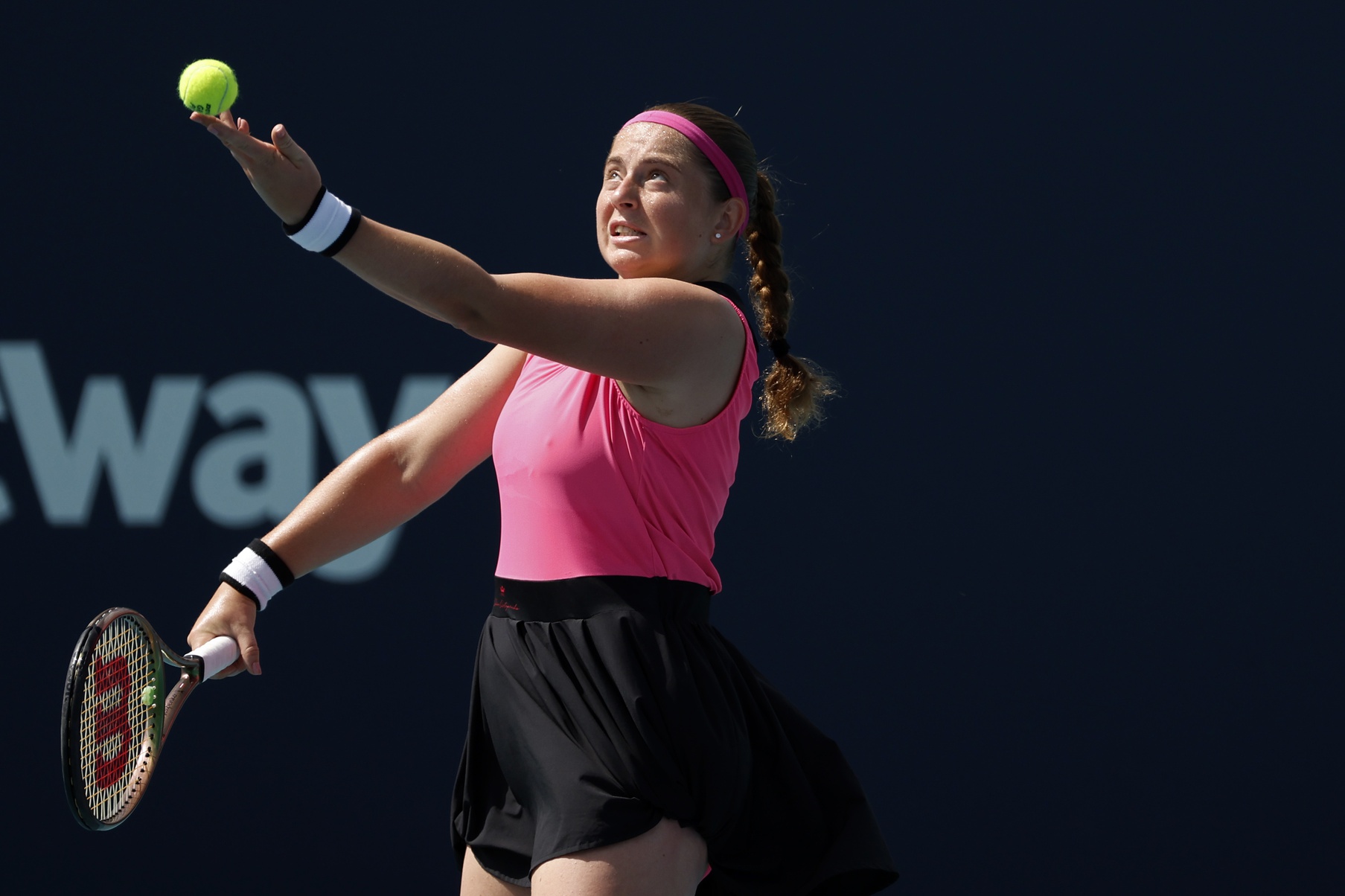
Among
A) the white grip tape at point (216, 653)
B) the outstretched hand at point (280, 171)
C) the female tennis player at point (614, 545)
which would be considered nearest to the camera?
the outstretched hand at point (280, 171)

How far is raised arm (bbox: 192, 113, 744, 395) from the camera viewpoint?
4.70ft

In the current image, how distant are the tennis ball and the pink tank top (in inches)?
21.0

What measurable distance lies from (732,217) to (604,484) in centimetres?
47

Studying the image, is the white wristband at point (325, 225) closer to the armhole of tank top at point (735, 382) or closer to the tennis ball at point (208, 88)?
the tennis ball at point (208, 88)

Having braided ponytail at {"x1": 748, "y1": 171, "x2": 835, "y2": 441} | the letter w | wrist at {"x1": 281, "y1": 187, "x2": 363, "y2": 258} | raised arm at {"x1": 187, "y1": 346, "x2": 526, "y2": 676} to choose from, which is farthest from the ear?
the letter w

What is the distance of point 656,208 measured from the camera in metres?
1.84

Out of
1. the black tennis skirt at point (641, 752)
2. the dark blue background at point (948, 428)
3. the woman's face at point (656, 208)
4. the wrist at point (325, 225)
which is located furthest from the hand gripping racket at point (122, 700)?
the dark blue background at point (948, 428)

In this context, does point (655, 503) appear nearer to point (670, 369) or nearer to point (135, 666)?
point (670, 369)

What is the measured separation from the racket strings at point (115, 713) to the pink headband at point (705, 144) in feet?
3.22

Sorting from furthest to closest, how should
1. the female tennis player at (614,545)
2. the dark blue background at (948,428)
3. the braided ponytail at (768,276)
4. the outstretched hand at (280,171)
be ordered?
the dark blue background at (948,428) < the braided ponytail at (768,276) < the female tennis player at (614,545) < the outstretched hand at (280,171)

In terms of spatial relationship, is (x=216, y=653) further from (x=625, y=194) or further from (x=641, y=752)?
(x=625, y=194)

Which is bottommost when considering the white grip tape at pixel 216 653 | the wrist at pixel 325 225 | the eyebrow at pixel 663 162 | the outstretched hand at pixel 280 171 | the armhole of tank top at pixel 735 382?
the white grip tape at pixel 216 653

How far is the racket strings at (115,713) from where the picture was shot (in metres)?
1.73

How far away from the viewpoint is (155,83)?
3455 millimetres
